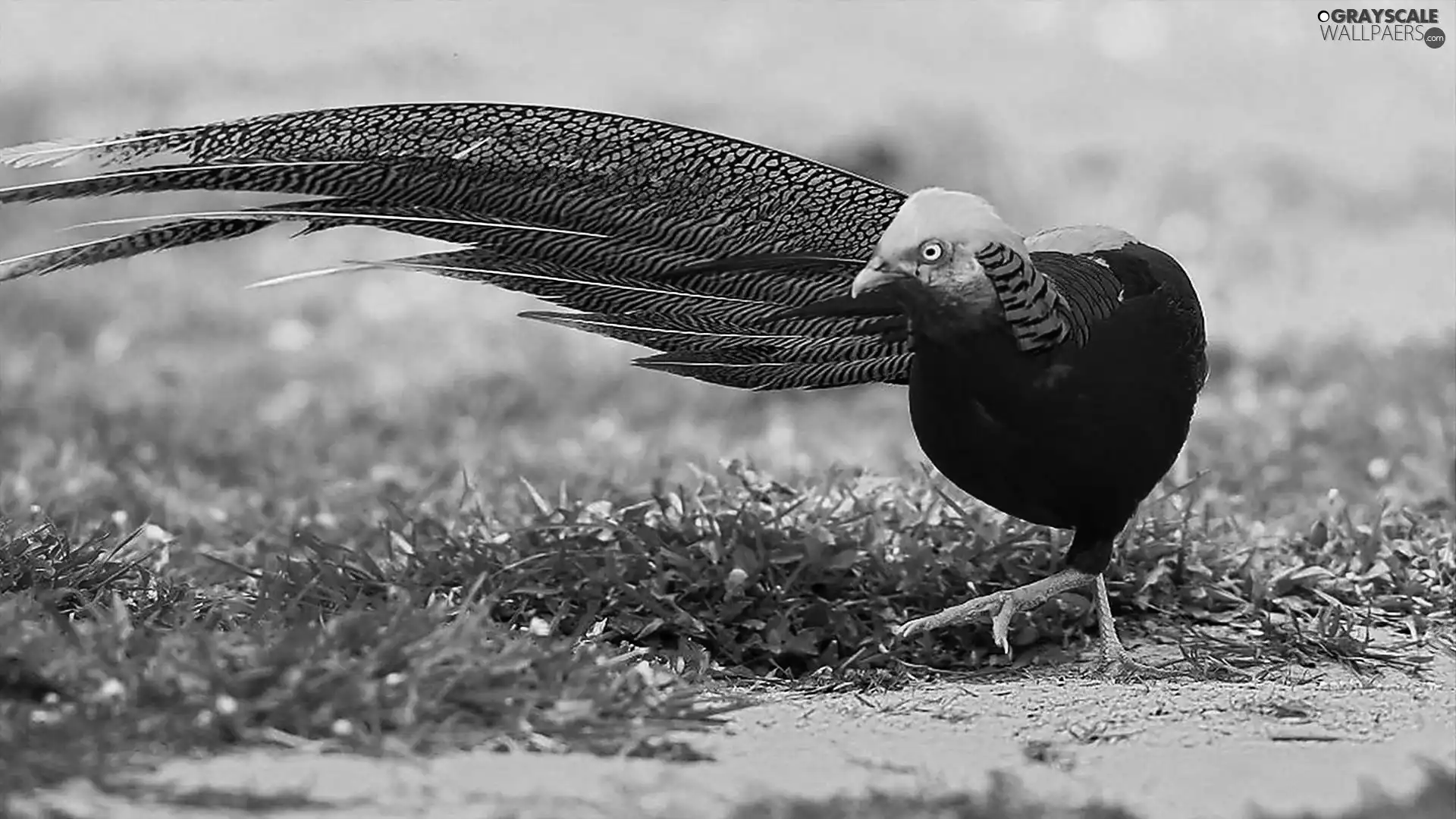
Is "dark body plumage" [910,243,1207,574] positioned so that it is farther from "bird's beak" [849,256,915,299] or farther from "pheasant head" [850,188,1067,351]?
"bird's beak" [849,256,915,299]

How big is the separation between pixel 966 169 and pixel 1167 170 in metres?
1.58

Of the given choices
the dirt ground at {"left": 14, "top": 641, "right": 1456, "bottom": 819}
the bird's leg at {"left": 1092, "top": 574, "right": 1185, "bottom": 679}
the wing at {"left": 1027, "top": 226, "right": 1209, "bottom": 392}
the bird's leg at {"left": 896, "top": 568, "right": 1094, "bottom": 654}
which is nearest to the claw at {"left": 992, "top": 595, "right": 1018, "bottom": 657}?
the bird's leg at {"left": 896, "top": 568, "right": 1094, "bottom": 654}

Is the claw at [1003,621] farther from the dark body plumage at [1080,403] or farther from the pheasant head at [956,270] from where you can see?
the pheasant head at [956,270]

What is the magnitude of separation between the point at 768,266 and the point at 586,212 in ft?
1.46

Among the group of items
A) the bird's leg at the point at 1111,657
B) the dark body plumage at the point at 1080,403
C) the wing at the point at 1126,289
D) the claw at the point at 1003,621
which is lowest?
the bird's leg at the point at 1111,657

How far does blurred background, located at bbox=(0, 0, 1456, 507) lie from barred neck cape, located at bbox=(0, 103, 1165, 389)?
187cm

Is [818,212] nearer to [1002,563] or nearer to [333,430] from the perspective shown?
[1002,563]

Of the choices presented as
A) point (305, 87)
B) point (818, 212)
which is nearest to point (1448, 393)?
point (818, 212)

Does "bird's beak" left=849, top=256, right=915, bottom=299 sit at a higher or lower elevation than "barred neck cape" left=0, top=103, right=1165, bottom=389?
lower

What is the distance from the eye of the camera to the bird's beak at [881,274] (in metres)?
3.47

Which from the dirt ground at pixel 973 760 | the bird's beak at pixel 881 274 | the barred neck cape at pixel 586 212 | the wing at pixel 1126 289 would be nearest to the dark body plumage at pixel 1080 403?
the wing at pixel 1126 289

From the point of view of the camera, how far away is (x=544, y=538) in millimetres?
4656

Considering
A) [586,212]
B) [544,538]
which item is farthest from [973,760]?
[544,538]

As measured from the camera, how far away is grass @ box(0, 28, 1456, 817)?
3.10 metres
